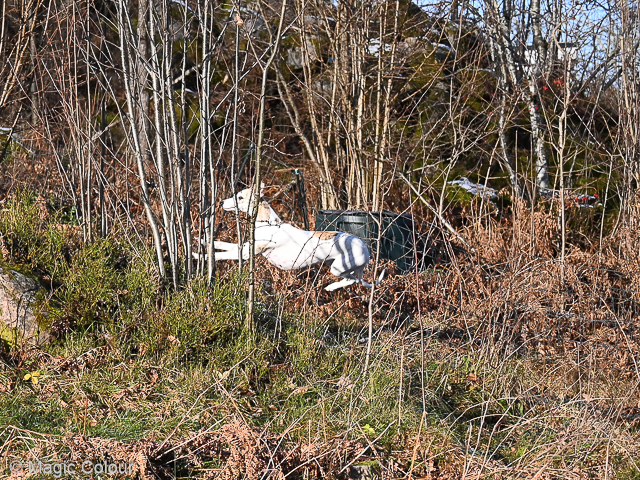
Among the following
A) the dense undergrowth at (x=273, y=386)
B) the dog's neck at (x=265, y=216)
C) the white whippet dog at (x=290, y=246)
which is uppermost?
the dog's neck at (x=265, y=216)

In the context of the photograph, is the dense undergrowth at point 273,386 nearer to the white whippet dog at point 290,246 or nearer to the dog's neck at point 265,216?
the white whippet dog at point 290,246

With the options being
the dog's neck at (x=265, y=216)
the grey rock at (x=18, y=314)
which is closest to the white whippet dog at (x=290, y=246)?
the dog's neck at (x=265, y=216)

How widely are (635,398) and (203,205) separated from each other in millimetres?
3232

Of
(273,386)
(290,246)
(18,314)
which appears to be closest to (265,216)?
(290,246)

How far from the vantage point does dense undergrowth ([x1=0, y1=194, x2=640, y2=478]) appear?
9.43 feet

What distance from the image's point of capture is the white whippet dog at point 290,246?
446cm

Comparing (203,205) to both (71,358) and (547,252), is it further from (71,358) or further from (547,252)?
(547,252)

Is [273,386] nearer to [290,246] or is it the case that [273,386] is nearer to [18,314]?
[290,246]

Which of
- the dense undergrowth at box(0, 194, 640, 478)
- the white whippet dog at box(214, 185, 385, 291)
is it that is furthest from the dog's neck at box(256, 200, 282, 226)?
the dense undergrowth at box(0, 194, 640, 478)

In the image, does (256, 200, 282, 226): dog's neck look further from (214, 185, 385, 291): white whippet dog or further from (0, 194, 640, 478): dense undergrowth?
(0, 194, 640, 478): dense undergrowth

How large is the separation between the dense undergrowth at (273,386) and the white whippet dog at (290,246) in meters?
0.20

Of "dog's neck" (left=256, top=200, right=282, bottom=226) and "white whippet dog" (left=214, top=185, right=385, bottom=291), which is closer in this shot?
"white whippet dog" (left=214, top=185, right=385, bottom=291)

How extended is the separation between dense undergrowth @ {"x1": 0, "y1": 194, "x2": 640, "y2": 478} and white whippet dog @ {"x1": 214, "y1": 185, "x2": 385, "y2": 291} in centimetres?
20

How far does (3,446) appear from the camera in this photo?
8.70ft
